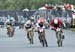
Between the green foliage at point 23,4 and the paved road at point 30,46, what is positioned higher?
the green foliage at point 23,4

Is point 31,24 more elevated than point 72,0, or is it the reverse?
point 72,0

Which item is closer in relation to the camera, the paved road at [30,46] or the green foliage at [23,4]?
the paved road at [30,46]

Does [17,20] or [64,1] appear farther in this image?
[64,1]

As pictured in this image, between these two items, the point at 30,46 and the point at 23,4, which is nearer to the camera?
the point at 30,46

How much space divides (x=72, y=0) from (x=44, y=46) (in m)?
50.2

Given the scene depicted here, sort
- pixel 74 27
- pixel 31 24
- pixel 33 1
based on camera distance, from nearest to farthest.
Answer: pixel 31 24 → pixel 74 27 → pixel 33 1

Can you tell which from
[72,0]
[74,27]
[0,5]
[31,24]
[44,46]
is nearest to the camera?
[44,46]

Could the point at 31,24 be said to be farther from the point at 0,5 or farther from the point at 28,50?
the point at 0,5

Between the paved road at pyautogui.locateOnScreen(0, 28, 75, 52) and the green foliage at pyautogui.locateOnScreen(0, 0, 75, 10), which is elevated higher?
the green foliage at pyautogui.locateOnScreen(0, 0, 75, 10)

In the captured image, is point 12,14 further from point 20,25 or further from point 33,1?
point 33,1

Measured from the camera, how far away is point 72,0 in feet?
238

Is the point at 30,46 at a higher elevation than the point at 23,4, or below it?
below

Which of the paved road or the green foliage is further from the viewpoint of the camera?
the green foliage

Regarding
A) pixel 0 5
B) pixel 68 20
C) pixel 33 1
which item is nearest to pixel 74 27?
pixel 68 20
